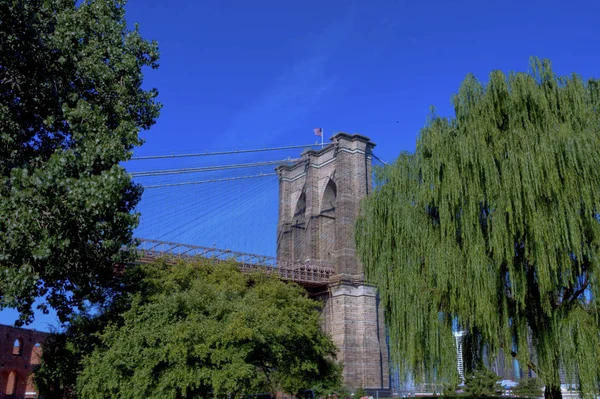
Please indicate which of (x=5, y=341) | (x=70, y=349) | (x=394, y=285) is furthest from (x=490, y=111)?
(x=5, y=341)

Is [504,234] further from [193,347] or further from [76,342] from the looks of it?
[76,342]

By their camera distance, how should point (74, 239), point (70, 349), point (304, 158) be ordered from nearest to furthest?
point (74, 239) → point (70, 349) → point (304, 158)

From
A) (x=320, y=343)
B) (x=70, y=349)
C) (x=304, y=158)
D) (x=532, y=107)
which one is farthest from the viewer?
(x=304, y=158)

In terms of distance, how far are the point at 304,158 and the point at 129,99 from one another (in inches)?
1085

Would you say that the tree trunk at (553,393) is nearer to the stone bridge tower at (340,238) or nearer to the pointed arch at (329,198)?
the stone bridge tower at (340,238)

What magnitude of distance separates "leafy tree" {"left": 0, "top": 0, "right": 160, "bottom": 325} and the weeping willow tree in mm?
6637

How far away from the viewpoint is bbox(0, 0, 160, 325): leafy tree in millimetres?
8938

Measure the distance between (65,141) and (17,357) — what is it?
22.2m

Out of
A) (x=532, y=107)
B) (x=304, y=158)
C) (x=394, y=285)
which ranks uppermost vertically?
(x=304, y=158)

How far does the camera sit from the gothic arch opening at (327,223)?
3469cm

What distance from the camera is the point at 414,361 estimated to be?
11.9 m

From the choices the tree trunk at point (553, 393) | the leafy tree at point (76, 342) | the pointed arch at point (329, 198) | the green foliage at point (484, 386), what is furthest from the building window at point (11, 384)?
the tree trunk at point (553, 393)

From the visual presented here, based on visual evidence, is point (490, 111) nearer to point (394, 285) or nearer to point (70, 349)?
point (394, 285)

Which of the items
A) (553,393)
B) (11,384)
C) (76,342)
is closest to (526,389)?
(553,393)
